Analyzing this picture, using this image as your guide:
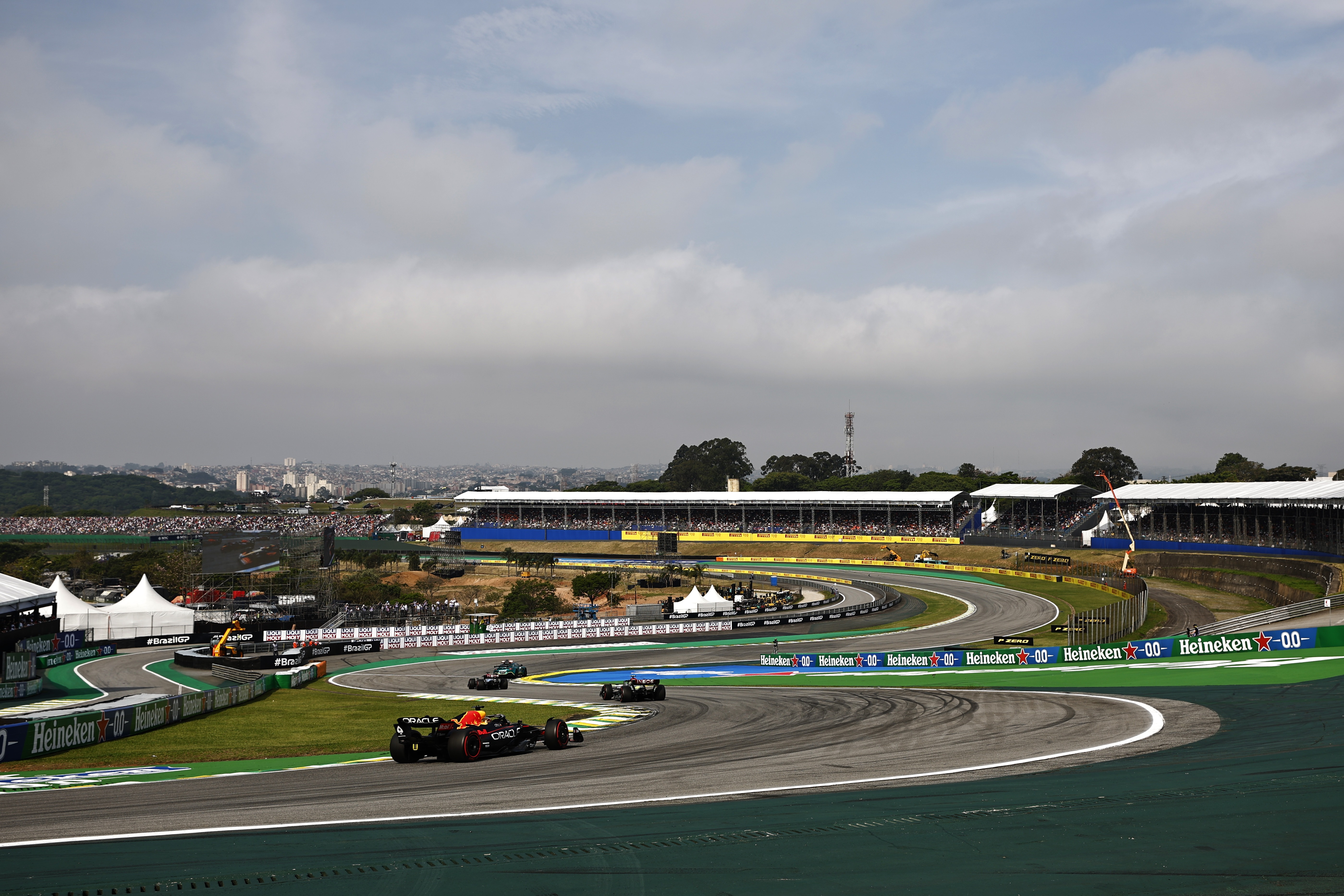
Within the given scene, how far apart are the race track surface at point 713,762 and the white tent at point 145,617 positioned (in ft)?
116

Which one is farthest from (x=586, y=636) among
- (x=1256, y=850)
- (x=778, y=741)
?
(x=1256, y=850)

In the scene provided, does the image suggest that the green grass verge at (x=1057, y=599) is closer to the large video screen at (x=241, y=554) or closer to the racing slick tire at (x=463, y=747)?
the racing slick tire at (x=463, y=747)

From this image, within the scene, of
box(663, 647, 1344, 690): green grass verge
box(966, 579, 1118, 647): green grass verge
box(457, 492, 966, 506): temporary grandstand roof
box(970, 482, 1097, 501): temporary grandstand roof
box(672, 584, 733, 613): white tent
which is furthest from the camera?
box(457, 492, 966, 506): temporary grandstand roof

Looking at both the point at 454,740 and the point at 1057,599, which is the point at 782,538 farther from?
the point at 454,740

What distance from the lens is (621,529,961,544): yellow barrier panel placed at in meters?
91.9

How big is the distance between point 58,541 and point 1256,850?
138360 millimetres

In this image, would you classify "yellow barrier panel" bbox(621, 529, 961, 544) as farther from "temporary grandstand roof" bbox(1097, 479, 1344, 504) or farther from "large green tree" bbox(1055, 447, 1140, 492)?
"large green tree" bbox(1055, 447, 1140, 492)

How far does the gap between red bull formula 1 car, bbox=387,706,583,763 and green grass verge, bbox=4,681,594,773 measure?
9.02 ft

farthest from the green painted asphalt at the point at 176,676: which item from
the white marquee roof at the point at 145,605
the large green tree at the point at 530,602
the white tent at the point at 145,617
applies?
the large green tree at the point at 530,602

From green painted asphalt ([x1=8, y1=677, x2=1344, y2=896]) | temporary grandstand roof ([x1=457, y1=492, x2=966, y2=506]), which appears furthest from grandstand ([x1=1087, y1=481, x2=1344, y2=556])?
green painted asphalt ([x1=8, y1=677, x2=1344, y2=896])

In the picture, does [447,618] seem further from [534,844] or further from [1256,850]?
[1256,850]

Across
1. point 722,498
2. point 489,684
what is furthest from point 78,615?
point 722,498

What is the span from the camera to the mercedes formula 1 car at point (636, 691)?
27922 mm

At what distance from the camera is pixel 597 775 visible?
1598 cm
